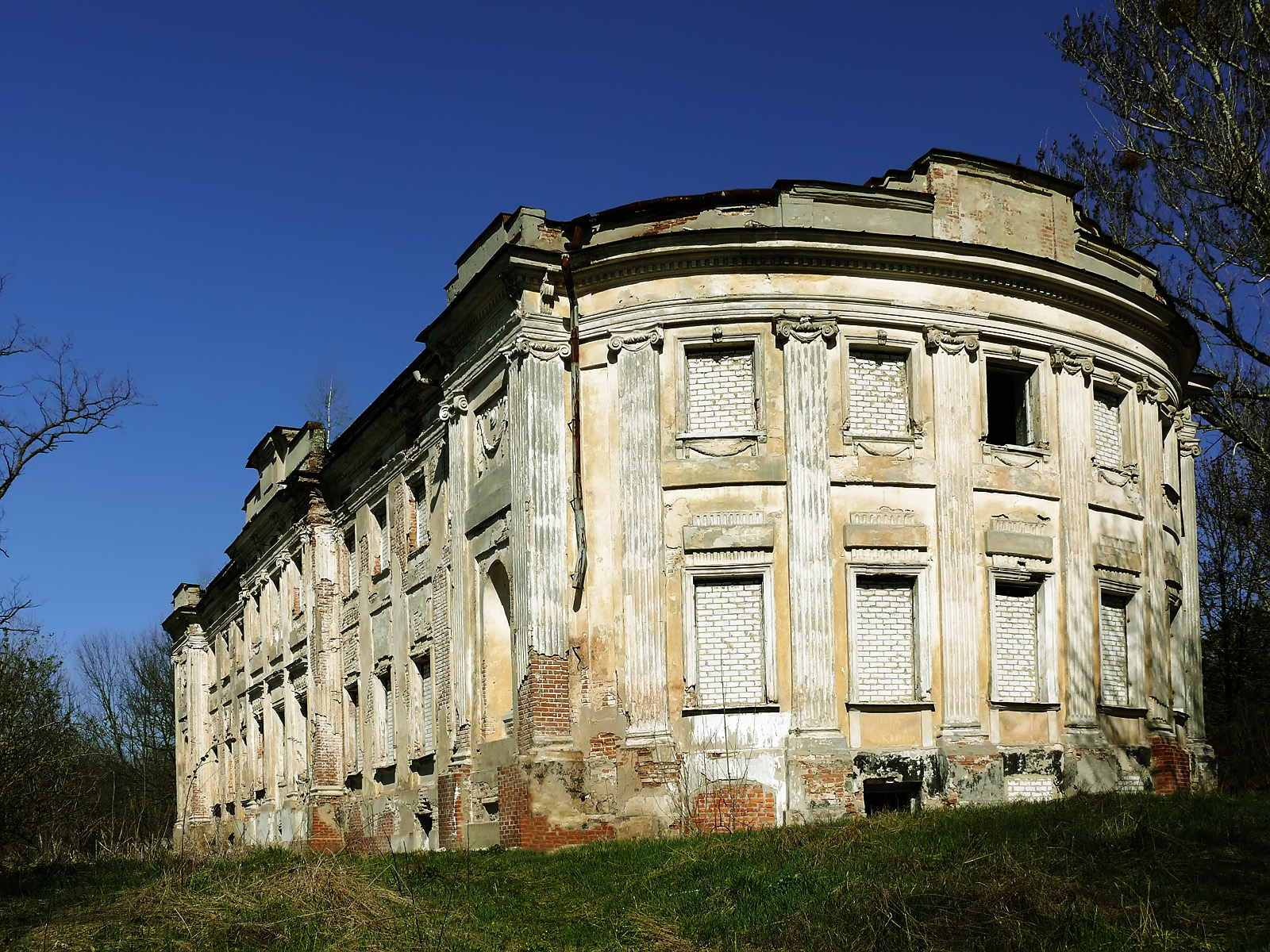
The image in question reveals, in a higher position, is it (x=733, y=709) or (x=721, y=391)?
(x=721, y=391)

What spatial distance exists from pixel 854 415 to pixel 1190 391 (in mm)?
10014

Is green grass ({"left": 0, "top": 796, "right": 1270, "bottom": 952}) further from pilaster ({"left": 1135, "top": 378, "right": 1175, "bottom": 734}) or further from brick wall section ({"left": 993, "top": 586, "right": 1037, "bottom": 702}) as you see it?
pilaster ({"left": 1135, "top": 378, "right": 1175, "bottom": 734})

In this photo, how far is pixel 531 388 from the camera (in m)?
19.3

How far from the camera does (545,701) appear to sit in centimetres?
1847

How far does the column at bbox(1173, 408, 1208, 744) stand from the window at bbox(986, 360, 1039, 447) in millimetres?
4978

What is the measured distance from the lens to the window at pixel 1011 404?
2028cm

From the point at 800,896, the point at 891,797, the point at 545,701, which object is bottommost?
the point at 891,797

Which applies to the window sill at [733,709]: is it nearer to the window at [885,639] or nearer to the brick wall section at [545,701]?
the window at [885,639]

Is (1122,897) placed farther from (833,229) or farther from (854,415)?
(833,229)

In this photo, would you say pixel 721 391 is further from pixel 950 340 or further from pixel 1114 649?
pixel 1114 649

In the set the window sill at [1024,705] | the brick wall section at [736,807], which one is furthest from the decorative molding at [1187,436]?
the brick wall section at [736,807]

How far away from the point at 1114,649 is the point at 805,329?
6.85 meters

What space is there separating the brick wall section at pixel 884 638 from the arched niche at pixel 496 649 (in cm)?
502

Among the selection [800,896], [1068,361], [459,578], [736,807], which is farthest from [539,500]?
[800,896]
